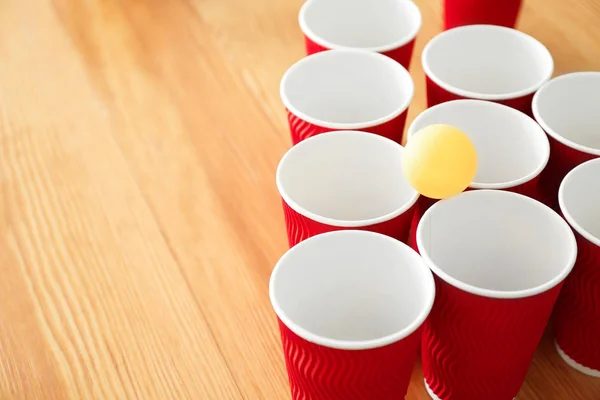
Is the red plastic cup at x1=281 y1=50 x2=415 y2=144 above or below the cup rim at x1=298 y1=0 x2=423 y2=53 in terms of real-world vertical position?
below

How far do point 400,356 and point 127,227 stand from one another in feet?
0.97

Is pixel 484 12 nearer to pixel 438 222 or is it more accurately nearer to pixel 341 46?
pixel 341 46

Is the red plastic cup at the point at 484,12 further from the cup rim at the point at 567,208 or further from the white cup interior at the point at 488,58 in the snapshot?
the cup rim at the point at 567,208

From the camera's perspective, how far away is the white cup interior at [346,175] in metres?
0.52

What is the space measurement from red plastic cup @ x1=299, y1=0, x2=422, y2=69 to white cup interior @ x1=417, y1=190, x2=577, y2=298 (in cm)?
20

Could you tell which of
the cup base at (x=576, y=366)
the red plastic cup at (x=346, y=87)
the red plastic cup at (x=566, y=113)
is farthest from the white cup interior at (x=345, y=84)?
the cup base at (x=576, y=366)

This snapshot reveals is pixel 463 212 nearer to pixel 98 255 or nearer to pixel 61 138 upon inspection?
pixel 98 255

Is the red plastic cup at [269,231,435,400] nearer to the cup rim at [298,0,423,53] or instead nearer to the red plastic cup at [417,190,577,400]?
the red plastic cup at [417,190,577,400]

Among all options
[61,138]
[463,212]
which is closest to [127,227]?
[61,138]

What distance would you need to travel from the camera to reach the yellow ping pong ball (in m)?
0.43

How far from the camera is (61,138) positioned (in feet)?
2.27

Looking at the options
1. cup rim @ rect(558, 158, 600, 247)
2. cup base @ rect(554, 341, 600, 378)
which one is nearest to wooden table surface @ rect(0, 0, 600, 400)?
cup base @ rect(554, 341, 600, 378)

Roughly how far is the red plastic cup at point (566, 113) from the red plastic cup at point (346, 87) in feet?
0.35

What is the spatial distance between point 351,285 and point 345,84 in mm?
203
